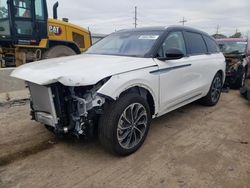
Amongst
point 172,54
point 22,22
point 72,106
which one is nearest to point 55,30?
point 22,22

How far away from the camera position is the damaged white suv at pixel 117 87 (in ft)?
9.20

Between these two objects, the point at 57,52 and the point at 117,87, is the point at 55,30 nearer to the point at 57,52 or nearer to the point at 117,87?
the point at 57,52

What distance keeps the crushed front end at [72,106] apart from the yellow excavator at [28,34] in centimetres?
514

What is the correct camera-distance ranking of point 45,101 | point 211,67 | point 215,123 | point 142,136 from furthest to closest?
point 211,67
point 215,123
point 142,136
point 45,101

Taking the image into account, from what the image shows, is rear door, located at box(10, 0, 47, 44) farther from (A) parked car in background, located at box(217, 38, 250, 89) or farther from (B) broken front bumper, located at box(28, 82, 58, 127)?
(A) parked car in background, located at box(217, 38, 250, 89)

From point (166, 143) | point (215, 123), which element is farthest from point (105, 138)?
point (215, 123)

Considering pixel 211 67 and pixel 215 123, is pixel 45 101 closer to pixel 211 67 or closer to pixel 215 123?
pixel 215 123

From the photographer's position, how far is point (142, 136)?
345 centimetres

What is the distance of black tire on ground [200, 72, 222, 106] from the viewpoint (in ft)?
17.9

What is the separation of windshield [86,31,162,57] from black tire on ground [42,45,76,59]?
3.81 m

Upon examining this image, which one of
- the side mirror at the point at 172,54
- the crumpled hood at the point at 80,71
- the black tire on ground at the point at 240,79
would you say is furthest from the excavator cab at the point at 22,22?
the black tire on ground at the point at 240,79

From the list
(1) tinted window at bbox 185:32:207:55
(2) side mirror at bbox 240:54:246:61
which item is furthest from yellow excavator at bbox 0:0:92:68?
(2) side mirror at bbox 240:54:246:61

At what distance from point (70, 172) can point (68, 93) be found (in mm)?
955

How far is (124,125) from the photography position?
313 centimetres
